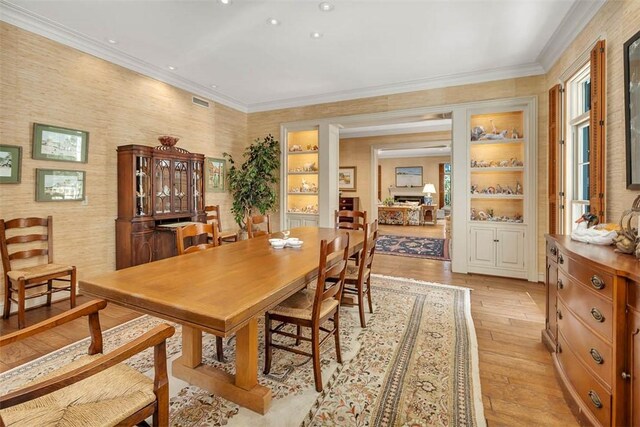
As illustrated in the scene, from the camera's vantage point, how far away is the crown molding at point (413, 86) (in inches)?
168

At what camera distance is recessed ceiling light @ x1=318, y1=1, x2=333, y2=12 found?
289 cm

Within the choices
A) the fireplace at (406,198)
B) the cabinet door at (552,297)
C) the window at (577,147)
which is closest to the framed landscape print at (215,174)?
the cabinet door at (552,297)

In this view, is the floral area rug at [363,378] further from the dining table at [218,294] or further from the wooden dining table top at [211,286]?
the wooden dining table top at [211,286]

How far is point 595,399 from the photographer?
1.54 m

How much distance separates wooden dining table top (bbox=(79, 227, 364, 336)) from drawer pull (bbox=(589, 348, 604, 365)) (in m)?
1.49

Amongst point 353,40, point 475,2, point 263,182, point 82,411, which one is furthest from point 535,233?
point 82,411

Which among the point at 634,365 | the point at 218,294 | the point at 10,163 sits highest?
the point at 10,163

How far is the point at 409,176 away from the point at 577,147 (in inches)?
385

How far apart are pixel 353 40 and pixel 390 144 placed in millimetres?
5142

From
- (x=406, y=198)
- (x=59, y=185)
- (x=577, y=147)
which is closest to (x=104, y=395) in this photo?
(x=59, y=185)

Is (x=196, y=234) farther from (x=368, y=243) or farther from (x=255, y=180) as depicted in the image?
(x=255, y=180)

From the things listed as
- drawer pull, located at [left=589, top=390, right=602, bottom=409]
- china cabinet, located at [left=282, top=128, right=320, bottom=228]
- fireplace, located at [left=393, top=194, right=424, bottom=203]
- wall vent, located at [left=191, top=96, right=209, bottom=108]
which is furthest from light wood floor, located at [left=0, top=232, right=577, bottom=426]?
fireplace, located at [left=393, top=194, right=424, bottom=203]

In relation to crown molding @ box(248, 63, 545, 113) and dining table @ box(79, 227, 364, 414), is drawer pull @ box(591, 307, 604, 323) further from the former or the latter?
crown molding @ box(248, 63, 545, 113)

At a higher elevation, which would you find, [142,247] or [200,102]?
[200,102]
